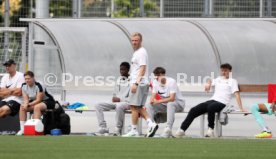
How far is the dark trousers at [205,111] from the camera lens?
66.9 feet

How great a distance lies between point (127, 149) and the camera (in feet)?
47.7

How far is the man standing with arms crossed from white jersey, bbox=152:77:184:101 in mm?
1287

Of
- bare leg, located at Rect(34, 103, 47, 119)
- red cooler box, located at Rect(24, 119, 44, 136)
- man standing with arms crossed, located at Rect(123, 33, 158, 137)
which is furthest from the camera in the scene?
bare leg, located at Rect(34, 103, 47, 119)

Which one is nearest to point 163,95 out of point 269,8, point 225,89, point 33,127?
point 225,89

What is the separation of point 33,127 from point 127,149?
5.74 metres

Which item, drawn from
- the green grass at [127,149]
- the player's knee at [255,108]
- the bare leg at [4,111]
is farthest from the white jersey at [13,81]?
the player's knee at [255,108]

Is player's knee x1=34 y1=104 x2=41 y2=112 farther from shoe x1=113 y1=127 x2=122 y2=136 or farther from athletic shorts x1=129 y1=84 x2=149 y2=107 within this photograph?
athletic shorts x1=129 y1=84 x2=149 y2=107

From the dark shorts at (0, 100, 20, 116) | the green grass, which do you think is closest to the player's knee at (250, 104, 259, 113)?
the green grass

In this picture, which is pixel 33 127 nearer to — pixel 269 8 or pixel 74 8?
pixel 74 8

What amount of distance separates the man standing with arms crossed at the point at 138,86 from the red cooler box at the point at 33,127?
174 centimetres

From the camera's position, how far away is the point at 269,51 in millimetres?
22688

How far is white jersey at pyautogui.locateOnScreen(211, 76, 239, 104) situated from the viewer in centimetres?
2078

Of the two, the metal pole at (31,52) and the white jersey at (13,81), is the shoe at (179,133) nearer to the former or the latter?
the white jersey at (13,81)

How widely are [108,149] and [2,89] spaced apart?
290 inches
